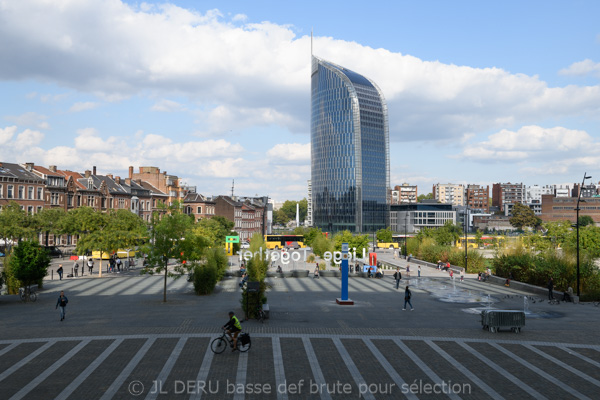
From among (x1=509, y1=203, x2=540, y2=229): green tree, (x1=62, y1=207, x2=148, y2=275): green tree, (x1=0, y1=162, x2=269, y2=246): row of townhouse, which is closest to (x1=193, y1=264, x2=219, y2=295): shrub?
(x1=62, y1=207, x2=148, y2=275): green tree

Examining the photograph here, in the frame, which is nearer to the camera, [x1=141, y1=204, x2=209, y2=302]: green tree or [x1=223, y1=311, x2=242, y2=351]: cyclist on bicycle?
[x1=223, y1=311, x2=242, y2=351]: cyclist on bicycle

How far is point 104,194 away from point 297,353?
268 feet

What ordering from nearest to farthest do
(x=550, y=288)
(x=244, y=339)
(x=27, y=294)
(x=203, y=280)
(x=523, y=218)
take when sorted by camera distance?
(x=244, y=339) < (x=27, y=294) < (x=203, y=280) < (x=550, y=288) < (x=523, y=218)

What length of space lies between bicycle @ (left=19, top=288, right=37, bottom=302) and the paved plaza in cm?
78

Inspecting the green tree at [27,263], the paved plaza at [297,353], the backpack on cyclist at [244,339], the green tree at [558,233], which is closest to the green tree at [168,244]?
the paved plaza at [297,353]

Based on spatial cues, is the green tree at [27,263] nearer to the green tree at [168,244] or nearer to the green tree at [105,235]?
the green tree at [168,244]

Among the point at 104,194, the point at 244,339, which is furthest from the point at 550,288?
the point at 104,194

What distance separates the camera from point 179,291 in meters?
36.6

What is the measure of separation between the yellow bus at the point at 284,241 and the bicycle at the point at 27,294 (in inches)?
2497

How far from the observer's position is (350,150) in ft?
571

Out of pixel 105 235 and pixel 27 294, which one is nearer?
pixel 27 294

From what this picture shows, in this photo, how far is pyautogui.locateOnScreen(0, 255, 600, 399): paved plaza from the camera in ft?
47.2

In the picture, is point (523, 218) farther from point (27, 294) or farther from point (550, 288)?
point (27, 294)

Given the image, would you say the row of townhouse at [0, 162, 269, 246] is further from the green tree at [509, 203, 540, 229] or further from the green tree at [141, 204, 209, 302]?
the green tree at [509, 203, 540, 229]
